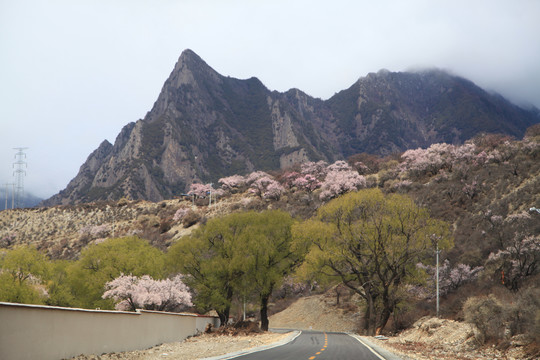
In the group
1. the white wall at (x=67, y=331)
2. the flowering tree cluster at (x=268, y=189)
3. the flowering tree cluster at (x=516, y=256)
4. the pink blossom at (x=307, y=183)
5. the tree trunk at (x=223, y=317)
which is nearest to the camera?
the white wall at (x=67, y=331)

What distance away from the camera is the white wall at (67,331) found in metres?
11.3

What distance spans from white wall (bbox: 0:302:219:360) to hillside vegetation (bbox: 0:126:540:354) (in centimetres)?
1594

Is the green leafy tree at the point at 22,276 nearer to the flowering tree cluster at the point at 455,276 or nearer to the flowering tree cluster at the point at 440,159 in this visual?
the flowering tree cluster at the point at 455,276

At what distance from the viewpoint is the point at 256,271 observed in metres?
39.8

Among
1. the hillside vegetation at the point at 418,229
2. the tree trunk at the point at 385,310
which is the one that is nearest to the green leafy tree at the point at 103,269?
the hillside vegetation at the point at 418,229

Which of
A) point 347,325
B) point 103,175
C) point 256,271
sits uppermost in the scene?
point 103,175

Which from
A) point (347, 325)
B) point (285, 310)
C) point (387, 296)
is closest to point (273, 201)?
point (285, 310)

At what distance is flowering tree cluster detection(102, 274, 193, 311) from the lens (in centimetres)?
4103

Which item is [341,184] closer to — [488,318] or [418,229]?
[418,229]

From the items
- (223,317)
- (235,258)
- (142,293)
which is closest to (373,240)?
(235,258)

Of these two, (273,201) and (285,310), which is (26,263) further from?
(273,201)

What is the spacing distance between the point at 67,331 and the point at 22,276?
114 ft

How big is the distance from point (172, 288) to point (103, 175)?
169 metres

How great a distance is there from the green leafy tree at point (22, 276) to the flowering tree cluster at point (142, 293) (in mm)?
6576
